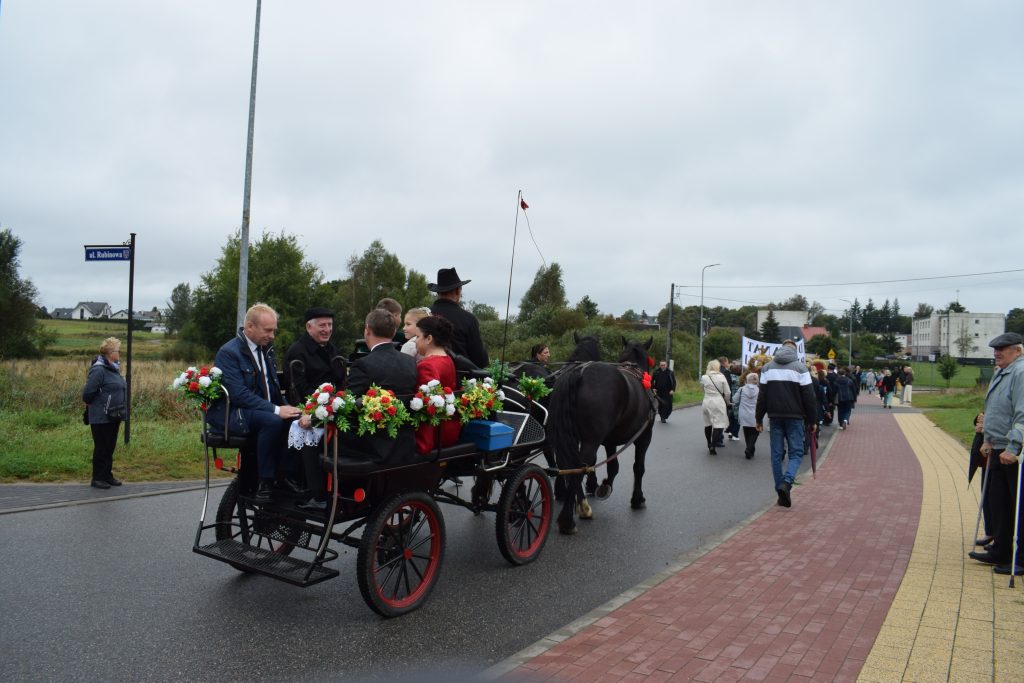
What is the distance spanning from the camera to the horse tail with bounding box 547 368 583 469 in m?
6.67

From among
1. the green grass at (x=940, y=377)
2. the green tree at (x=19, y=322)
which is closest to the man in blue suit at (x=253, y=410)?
the green tree at (x=19, y=322)

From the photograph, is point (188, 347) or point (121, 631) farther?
point (188, 347)

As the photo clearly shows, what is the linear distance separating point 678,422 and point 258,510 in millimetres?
16027

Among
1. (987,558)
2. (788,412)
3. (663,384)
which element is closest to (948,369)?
(663,384)

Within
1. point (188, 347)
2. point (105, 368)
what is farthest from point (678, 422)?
point (188, 347)

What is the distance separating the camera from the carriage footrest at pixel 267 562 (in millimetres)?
4133

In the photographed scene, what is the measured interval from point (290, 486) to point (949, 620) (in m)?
4.38

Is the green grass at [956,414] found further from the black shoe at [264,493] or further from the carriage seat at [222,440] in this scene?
the carriage seat at [222,440]

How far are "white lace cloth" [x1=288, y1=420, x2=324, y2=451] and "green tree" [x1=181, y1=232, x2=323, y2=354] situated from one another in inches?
1624

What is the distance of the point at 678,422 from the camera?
19.4 m

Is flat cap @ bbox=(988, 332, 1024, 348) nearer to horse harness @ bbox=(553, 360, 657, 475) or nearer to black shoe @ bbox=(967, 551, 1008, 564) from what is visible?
black shoe @ bbox=(967, 551, 1008, 564)

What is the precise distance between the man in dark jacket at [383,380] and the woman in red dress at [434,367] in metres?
0.16

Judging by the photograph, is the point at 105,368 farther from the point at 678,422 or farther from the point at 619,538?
the point at 678,422

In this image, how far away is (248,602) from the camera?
15.4 ft
